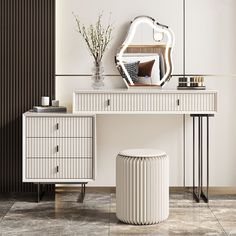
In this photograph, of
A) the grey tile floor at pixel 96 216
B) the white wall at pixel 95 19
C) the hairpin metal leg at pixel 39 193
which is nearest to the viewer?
the grey tile floor at pixel 96 216

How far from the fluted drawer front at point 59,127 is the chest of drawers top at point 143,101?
0.28ft

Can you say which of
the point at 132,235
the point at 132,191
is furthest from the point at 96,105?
the point at 132,235

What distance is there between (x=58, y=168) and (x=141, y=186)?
0.84 meters

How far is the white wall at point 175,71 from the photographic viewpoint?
4.65 meters

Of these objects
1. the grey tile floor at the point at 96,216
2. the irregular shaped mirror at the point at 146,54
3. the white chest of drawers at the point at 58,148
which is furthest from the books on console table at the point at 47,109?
the grey tile floor at the point at 96,216

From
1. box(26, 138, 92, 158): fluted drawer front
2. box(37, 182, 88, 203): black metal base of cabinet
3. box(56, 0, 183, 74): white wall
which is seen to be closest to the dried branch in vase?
box(56, 0, 183, 74): white wall

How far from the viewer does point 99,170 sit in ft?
15.6

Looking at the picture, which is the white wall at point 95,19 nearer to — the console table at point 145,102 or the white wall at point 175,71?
the white wall at point 175,71

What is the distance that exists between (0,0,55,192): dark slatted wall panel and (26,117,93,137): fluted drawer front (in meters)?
0.41

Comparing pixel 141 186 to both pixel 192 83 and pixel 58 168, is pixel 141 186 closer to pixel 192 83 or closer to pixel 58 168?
pixel 58 168

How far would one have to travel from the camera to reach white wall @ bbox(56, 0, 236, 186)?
4648 mm

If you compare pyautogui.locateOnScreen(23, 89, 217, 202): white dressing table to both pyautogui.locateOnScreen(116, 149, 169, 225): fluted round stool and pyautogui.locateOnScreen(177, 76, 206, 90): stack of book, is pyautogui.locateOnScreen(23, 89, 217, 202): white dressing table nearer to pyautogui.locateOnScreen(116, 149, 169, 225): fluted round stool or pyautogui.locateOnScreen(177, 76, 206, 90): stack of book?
pyautogui.locateOnScreen(177, 76, 206, 90): stack of book

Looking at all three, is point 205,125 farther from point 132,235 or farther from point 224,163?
point 132,235

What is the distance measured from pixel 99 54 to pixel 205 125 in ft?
3.58
